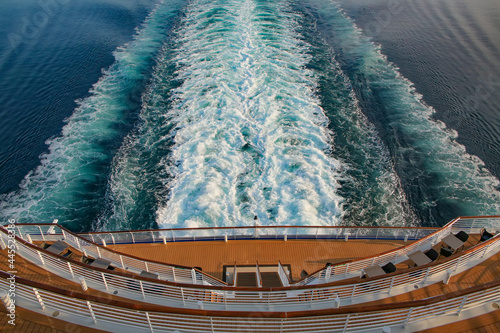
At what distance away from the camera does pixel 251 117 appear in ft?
94.1

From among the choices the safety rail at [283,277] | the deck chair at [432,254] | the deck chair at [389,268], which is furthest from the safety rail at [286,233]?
the deck chair at [389,268]

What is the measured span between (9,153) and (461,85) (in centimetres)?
4339

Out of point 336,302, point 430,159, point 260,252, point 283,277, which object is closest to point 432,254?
point 336,302

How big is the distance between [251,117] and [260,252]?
50.4 ft

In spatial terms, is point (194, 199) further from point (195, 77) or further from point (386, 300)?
point (195, 77)

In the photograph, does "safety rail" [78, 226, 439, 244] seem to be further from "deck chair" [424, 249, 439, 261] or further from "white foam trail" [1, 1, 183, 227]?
"white foam trail" [1, 1, 183, 227]

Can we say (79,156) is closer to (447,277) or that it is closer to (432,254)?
(432,254)

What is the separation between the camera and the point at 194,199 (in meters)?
21.7

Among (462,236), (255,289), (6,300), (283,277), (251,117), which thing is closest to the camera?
(6,300)

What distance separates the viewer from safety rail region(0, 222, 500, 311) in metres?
10.3

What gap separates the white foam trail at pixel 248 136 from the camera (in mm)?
21281

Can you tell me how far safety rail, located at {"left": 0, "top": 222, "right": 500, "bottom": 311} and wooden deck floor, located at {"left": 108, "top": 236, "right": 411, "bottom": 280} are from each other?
375 cm

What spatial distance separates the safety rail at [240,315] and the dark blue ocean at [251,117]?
10.9 m

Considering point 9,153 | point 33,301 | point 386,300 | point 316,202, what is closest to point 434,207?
point 316,202
